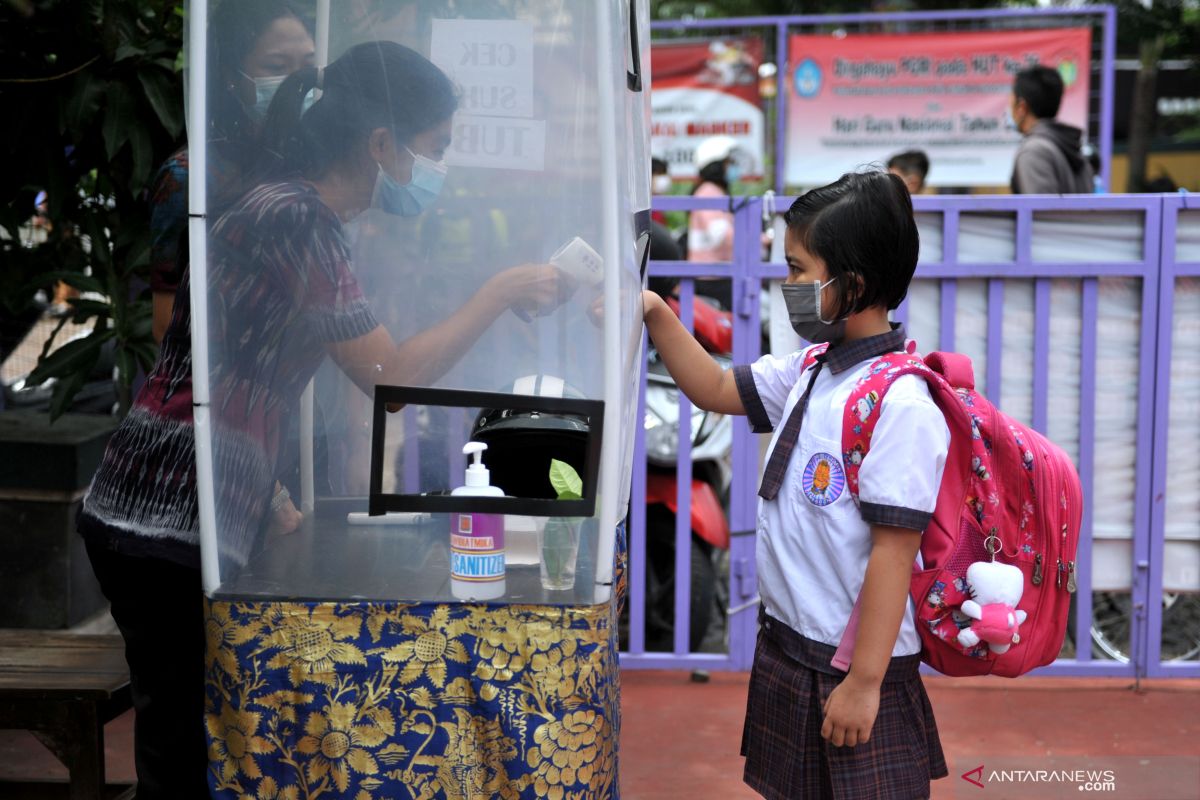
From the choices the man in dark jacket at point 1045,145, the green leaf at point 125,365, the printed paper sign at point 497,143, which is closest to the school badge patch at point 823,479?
the printed paper sign at point 497,143

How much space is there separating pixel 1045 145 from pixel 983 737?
2.78 m

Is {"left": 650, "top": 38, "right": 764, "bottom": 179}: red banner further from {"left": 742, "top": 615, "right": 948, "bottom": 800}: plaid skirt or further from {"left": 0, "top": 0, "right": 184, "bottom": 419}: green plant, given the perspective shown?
{"left": 742, "top": 615, "right": 948, "bottom": 800}: plaid skirt

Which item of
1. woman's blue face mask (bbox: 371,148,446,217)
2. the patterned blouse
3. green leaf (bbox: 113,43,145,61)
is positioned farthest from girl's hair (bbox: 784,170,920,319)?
green leaf (bbox: 113,43,145,61)

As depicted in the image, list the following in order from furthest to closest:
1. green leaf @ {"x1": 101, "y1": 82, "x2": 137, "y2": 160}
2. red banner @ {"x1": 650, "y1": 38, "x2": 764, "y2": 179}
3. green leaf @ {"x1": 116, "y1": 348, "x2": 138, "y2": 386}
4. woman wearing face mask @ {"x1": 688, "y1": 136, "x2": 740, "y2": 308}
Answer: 1. red banner @ {"x1": 650, "y1": 38, "x2": 764, "y2": 179}
2. woman wearing face mask @ {"x1": 688, "y1": 136, "x2": 740, "y2": 308}
3. green leaf @ {"x1": 116, "y1": 348, "x2": 138, "y2": 386}
4. green leaf @ {"x1": 101, "y1": 82, "x2": 137, "y2": 160}

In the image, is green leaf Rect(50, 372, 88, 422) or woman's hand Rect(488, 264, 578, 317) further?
green leaf Rect(50, 372, 88, 422)

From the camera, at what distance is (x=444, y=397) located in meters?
1.97

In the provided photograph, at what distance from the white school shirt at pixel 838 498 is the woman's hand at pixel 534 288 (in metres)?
0.46

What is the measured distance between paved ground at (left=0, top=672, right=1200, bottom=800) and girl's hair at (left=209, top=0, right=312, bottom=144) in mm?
1987

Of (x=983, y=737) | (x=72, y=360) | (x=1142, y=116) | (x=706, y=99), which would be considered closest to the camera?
(x=72, y=360)

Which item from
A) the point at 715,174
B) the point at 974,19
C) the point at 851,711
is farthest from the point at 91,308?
the point at 974,19

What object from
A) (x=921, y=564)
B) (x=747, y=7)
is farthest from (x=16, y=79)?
(x=747, y=7)

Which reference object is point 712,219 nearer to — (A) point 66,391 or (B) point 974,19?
(B) point 974,19

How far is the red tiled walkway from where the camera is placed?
10.6ft

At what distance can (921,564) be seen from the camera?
6.61 feet
